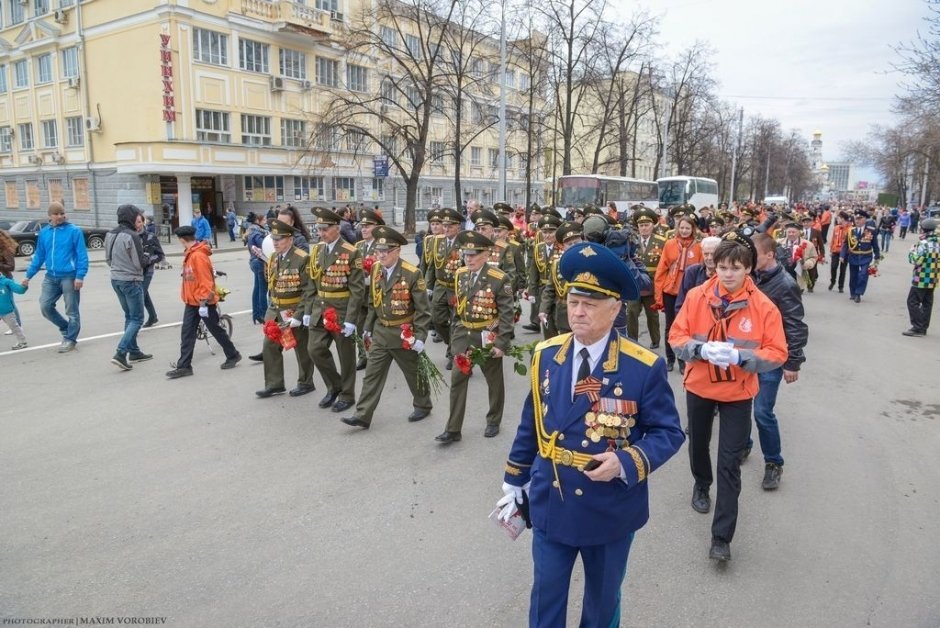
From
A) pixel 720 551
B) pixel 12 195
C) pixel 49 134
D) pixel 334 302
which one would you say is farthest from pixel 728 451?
pixel 12 195

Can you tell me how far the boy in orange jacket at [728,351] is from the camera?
406 cm

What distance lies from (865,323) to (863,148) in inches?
2501

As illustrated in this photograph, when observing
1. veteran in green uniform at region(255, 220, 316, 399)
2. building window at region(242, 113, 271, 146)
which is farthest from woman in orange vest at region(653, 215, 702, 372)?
building window at region(242, 113, 271, 146)

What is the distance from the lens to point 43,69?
3822cm

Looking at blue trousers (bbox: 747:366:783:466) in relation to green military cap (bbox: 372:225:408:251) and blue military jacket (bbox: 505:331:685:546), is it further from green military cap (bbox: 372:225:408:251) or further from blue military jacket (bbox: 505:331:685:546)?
green military cap (bbox: 372:225:408:251)

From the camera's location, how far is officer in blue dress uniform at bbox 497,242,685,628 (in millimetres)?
2678

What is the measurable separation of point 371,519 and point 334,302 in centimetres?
309

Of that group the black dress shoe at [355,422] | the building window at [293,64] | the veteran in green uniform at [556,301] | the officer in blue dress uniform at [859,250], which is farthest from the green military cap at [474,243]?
the building window at [293,64]

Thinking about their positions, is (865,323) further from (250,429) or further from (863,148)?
(863,148)

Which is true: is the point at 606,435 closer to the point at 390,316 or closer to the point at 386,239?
the point at 390,316

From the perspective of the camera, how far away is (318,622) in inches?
138

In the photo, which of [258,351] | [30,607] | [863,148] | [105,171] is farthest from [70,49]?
[863,148]

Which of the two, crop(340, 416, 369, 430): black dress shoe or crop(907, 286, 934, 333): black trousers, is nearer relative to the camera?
crop(340, 416, 369, 430): black dress shoe

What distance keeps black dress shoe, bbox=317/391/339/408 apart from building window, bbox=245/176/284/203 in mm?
31649
